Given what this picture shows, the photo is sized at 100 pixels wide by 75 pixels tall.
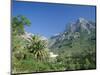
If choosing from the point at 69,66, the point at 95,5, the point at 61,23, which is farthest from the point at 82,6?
the point at 69,66

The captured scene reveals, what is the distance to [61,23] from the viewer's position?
2391 millimetres

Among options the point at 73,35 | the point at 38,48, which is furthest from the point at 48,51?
the point at 73,35

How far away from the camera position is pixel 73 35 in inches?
95.5

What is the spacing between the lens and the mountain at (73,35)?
7.79 ft

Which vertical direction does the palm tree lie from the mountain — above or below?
below

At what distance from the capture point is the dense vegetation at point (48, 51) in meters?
2.25

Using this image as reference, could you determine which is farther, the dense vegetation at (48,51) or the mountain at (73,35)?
the mountain at (73,35)

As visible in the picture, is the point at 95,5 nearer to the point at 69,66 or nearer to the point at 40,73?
the point at 69,66

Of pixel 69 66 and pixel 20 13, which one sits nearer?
pixel 20 13

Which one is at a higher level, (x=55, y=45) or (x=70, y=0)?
(x=70, y=0)

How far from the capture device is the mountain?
2373 millimetres

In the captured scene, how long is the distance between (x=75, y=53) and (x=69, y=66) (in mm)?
164

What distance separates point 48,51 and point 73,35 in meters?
0.34

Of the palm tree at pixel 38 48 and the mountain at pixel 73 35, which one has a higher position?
the mountain at pixel 73 35
